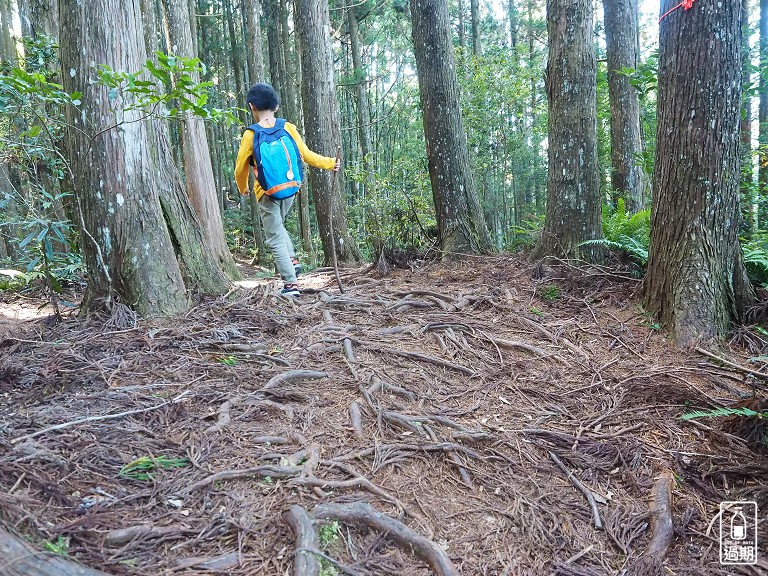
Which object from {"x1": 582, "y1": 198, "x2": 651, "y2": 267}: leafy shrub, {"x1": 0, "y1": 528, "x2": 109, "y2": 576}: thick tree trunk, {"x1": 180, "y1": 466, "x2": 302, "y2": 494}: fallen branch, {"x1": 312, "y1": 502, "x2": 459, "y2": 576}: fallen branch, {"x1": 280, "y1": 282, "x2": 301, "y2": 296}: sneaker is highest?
{"x1": 582, "y1": 198, "x2": 651, "y2": 267}: leafy shrub

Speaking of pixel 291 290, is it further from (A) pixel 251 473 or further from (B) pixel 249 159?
(A) pixel 251 473

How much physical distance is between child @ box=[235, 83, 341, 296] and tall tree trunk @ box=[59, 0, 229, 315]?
94cm

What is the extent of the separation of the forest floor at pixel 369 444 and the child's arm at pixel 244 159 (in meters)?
1.40

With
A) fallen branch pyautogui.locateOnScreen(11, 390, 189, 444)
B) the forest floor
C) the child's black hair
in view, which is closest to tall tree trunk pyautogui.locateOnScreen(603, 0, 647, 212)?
the forest floor

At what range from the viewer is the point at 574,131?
585 cm

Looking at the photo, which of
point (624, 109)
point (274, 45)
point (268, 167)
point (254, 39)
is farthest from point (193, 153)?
point (274, 45)

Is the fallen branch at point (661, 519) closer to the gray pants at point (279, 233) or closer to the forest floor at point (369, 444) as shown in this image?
the forest floor at point (369, 444)

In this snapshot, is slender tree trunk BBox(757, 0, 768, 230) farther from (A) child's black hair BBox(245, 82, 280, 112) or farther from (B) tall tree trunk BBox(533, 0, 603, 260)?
(A) child's black hair BBox(245, 82, 280, 112)

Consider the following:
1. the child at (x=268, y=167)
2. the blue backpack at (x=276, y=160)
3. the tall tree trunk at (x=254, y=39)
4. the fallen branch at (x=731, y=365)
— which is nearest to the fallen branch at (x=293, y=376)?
the child at (x=268, y=167)

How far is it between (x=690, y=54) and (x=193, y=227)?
4.85m

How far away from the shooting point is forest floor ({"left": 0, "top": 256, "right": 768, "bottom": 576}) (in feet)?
6.52

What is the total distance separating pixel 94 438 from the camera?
244 centimetres

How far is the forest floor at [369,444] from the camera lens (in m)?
1.99

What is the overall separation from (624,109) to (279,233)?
743 centimetres
